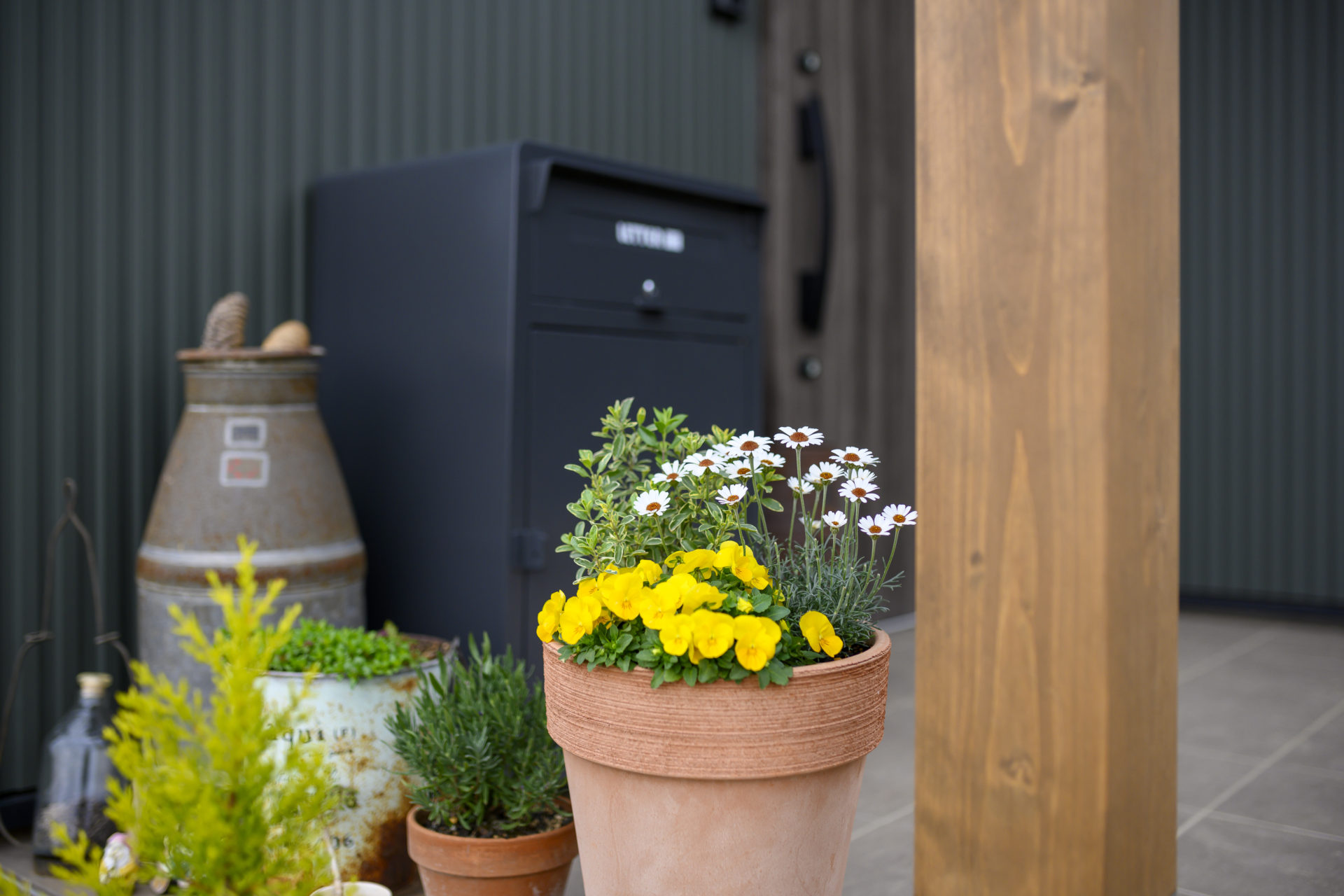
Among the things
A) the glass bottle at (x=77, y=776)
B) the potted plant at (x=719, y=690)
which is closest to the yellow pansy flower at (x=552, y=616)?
the potted plant at (x=719, y=690)

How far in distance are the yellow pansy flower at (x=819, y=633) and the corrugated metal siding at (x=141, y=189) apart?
159cm

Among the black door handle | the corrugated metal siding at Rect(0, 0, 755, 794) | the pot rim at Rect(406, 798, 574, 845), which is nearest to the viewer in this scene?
the pot rim at Rect(406, 798, 574, 845)

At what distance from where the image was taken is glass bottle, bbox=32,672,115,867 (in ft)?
6.24

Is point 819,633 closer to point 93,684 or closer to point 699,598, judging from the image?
point 699,598

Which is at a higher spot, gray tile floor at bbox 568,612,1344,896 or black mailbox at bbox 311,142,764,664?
black mailbox at bbox 311,142,764,664

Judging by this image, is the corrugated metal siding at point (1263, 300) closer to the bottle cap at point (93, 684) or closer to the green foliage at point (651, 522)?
the green foliage at point (651, 522)

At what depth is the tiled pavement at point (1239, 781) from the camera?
195 cm

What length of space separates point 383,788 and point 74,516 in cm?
85

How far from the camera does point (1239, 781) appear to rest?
8.06 ft

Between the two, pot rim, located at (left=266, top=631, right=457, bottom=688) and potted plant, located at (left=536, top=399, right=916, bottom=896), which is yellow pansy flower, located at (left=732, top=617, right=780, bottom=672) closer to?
potted plant, located at (left=536, top=399, right=916, bottom=896)

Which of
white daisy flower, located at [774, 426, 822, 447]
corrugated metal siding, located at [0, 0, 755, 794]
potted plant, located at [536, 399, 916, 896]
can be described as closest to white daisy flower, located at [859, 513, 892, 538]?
potted plant, located at [536, 399, 916, 896]

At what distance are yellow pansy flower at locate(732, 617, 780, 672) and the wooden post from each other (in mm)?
405

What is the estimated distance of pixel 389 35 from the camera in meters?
2.69

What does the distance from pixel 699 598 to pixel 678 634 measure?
6 cm
